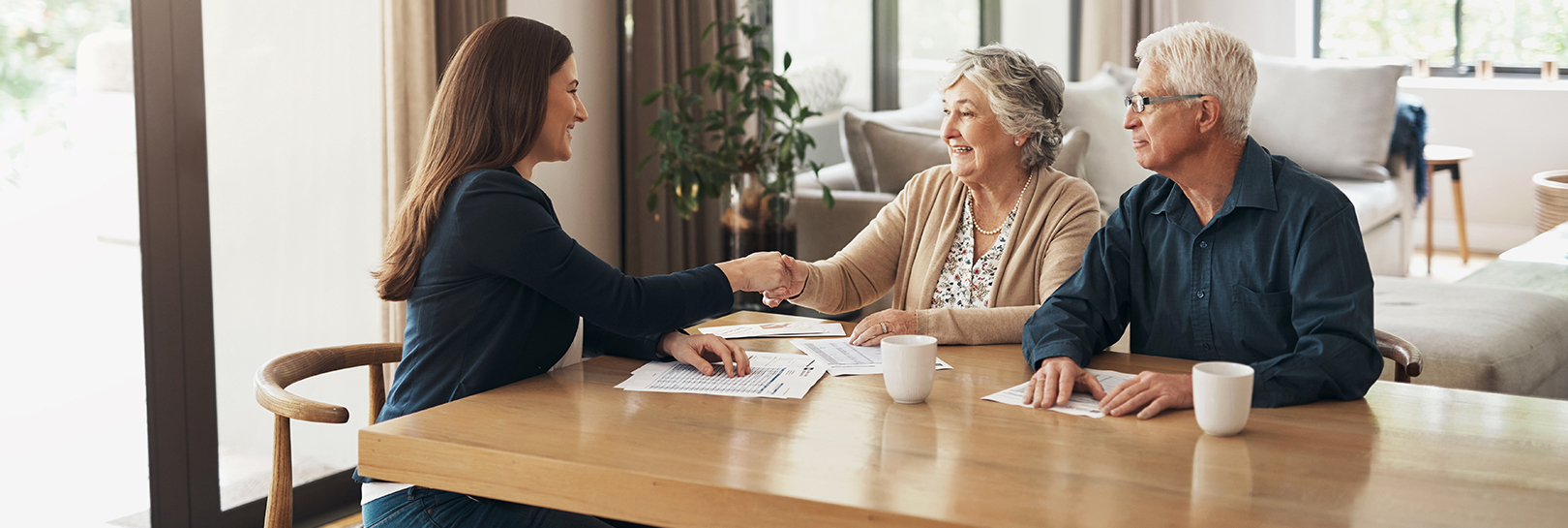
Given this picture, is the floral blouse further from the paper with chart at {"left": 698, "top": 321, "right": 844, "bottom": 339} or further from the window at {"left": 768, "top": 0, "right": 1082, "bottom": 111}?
the window at {"left": 768, "top": 0, "right": 1082, "bottom": 111}

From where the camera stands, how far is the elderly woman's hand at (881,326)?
1.78 m

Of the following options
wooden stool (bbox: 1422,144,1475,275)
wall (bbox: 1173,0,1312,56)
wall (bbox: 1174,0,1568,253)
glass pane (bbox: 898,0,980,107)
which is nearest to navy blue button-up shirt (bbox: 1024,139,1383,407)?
glass pane (bbox: 898,0,980,107)

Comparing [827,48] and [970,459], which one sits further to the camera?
[827,48]

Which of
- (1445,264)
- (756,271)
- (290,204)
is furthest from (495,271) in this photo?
(1445,264)

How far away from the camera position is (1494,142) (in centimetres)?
631

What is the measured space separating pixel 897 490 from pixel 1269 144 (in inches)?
177

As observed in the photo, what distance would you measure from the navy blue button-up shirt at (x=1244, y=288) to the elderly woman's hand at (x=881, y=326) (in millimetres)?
222

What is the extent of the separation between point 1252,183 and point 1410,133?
13.3 ft

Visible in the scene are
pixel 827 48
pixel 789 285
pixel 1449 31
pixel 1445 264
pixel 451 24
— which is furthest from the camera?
pixel 1449 31

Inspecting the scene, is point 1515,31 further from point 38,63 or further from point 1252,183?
point 38,63

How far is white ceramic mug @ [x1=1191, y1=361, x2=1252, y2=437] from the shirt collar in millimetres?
399

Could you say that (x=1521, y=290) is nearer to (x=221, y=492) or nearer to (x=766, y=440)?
(x=766, y=440)

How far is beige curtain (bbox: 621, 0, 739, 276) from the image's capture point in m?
3.72

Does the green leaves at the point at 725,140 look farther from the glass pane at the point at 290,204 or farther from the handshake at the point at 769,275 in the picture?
the handshake at the point at 769,275
